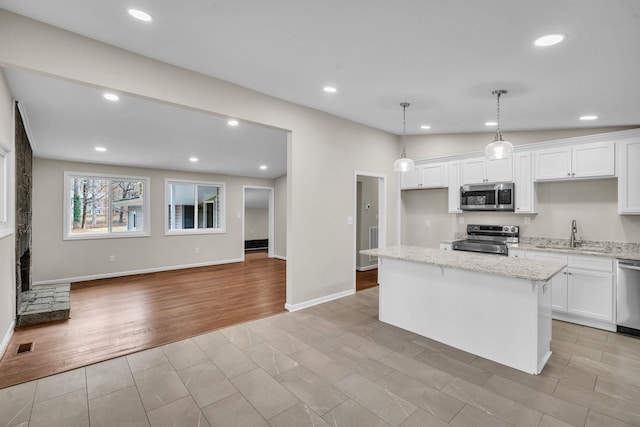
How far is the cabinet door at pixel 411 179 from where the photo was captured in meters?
5.30

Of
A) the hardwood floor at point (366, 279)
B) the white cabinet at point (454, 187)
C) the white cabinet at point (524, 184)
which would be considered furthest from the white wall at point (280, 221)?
the white cabinet at point (524, 184)

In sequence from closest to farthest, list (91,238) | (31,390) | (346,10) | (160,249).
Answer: (346,10) → (31,390) → (91,238) → (160,249)

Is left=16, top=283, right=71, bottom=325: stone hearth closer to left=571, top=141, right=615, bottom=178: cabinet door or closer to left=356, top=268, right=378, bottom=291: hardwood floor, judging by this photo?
left=356, top=268, right=378, bottom=291: hardwood floor

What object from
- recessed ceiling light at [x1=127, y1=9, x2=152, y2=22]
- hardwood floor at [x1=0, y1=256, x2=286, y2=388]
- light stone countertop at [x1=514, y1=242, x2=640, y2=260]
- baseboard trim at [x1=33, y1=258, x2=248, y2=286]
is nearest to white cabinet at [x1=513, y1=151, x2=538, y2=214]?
light stone countertop at [x1=514, y1=242, x2=640, y2=260]

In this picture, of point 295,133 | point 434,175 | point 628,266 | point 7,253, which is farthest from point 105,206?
point 628,266

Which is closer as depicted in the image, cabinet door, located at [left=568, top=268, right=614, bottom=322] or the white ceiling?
the white ceiling

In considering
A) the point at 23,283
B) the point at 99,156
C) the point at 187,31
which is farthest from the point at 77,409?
the point at 99,156

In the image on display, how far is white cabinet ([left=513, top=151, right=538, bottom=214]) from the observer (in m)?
4.14

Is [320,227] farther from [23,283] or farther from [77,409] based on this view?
[23,283]

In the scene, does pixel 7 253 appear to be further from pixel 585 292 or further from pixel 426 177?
pixel 585 292

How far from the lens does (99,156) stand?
217 inches

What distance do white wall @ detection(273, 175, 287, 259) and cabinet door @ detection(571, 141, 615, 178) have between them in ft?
20.0

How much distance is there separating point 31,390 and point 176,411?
120 cm

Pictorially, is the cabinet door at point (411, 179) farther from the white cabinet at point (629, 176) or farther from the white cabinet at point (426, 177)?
the white cabinet at point (629, 176)
